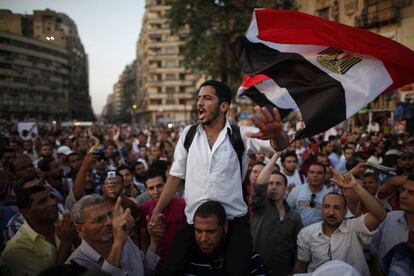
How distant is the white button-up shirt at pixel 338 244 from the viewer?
3232 mm

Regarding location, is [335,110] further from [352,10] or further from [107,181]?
[352,10]

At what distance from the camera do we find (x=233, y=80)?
78.9 ft

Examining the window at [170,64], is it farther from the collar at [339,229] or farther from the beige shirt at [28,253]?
the beige shirt at [28,253]

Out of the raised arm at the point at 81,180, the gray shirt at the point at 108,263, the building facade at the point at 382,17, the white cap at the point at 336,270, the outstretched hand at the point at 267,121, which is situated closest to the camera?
the white cap at the point at 336,270

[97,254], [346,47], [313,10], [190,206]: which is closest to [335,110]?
[346,47]

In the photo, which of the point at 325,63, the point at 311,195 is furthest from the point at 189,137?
the point at 311,195

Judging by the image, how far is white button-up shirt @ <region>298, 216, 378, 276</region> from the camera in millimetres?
3232

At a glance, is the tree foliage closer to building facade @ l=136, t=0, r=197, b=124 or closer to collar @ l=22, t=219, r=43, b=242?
collar @ l=22, t=219, r=43, b=242

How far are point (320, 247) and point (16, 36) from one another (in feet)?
26.3

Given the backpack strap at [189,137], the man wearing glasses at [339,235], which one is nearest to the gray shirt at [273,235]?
the man wearing glasses at [339,235]

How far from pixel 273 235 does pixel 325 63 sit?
205cm

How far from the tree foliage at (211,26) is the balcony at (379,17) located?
7.03 metres

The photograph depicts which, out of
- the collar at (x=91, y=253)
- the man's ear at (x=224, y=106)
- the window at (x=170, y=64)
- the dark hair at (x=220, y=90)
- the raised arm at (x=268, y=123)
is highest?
the window at (x=170, y=64)

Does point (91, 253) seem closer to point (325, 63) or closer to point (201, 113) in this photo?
point (201, 113)
